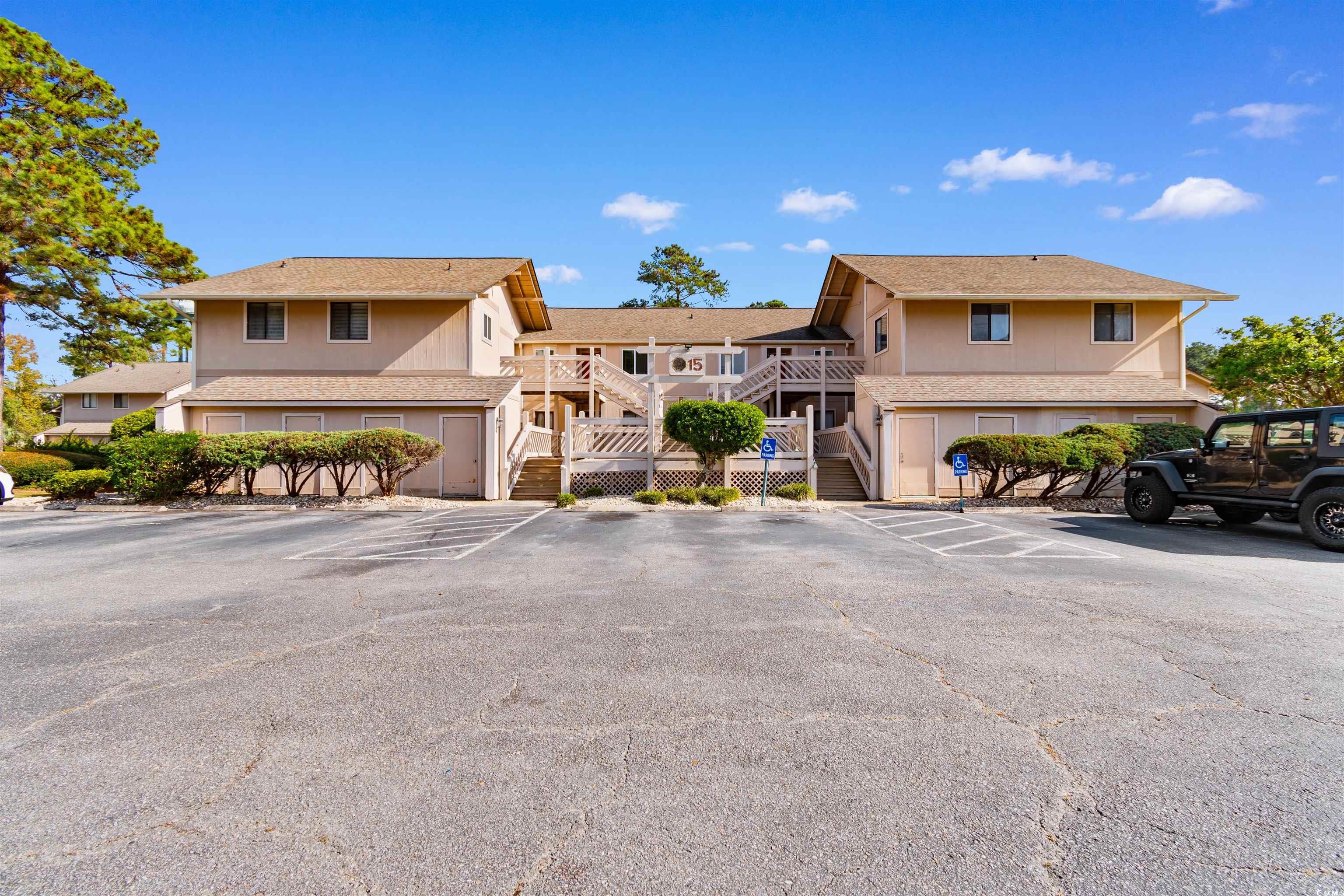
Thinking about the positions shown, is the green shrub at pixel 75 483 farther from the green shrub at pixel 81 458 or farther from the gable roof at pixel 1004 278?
the gable roof at pixel 1004 278

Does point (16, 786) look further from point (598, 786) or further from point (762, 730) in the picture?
point (762, 730)

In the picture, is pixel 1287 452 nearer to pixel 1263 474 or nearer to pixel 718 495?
pixel 1263 474

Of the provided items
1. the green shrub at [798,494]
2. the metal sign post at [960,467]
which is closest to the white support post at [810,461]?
the green shrub at [798,494]

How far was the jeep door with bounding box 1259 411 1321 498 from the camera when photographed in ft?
32.0

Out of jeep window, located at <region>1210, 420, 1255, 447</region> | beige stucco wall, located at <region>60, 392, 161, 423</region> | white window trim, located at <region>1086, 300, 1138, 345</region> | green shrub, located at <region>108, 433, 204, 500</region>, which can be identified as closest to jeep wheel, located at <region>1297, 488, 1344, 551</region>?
jeep window, located at <region>1210, 420, 1255, 447</region>

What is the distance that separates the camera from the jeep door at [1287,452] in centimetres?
975

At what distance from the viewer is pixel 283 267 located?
2155 centimetres

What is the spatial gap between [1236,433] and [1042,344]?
9417 millimetres

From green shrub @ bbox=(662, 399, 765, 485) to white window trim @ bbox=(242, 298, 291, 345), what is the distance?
460 inches

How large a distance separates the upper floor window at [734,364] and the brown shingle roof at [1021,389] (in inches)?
270

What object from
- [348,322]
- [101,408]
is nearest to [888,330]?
[348,322]

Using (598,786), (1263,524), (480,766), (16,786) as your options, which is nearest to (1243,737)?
(598,786)

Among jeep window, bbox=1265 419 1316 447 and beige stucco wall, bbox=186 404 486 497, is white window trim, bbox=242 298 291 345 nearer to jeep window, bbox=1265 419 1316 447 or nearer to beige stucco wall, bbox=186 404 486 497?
beige stucco wall, bbox=186 404 486 497

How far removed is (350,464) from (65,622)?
11924 mm
